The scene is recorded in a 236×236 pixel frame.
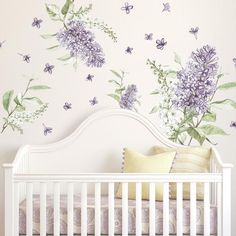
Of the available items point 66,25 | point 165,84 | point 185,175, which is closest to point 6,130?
point 66,25

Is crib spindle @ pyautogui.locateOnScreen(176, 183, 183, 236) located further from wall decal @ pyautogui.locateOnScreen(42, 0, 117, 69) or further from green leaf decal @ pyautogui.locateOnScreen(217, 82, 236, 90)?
wall decal @ pyautogui.locateOnScreen(42, 0, 117, 69)

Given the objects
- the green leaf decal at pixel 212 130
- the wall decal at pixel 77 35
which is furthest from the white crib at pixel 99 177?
the wall decal at pixel 77 35

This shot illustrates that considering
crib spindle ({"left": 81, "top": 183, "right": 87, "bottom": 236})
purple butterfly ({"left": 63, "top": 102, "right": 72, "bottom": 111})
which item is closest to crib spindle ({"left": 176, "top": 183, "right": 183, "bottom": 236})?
crib spindle ({"left": 81, "top": 183, "right": 87, "bottom": 236})

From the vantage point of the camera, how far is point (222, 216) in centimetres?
257

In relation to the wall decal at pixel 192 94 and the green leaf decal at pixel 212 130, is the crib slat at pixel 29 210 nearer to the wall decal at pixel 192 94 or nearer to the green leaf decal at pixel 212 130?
the wall decal at pixel 192 94

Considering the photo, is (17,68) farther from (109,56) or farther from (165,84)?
(165,84)

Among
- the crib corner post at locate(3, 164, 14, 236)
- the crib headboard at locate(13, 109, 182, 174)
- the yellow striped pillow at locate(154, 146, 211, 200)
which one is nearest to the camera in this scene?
the crib corner post at locate(3, 164, 14, 236)

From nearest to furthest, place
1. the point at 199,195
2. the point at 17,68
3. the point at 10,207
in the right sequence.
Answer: the point at 10,207, the point at 199,195, the point at 17,68

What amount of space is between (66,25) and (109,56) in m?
0.33

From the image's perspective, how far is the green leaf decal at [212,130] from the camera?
3.24 meters

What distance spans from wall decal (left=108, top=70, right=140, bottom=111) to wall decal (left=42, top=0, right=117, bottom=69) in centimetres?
14

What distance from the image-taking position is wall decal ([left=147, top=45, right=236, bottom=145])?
3236 millimetres

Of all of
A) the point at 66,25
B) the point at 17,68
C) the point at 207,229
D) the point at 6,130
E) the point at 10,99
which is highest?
the point at 66,25

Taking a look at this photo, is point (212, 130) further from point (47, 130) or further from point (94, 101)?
point (47, 130)
